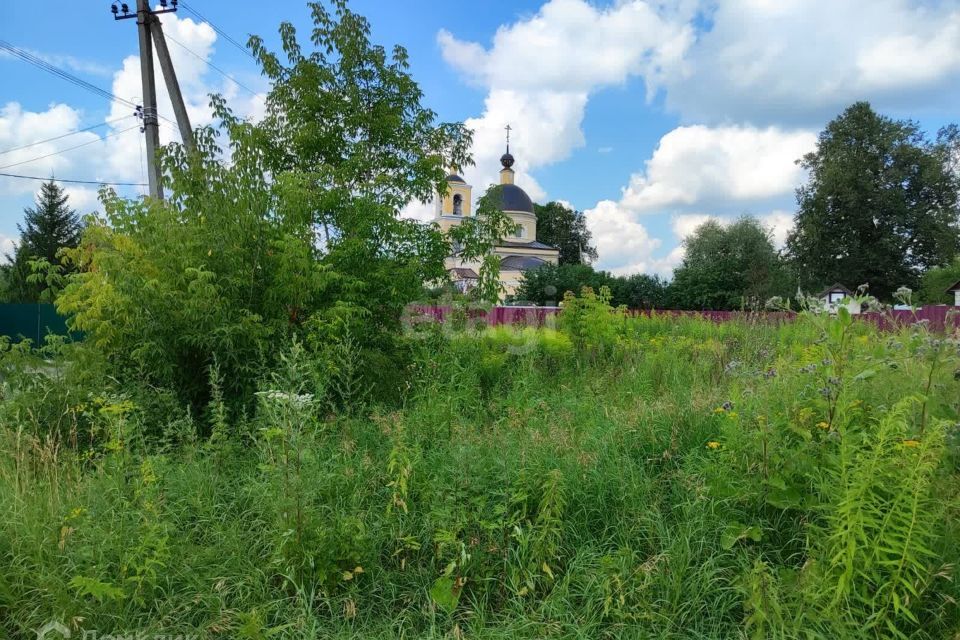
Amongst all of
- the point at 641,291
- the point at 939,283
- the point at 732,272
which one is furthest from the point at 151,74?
the point at 939,283

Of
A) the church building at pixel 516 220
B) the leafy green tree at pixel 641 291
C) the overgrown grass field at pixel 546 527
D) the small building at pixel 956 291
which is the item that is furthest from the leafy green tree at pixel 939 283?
the overgrown grass field at pixel 546 527

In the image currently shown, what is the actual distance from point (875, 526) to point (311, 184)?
5071 mm

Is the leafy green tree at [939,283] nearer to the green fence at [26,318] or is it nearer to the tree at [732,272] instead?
the tree at [732,272]

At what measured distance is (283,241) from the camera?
4523 millimetres

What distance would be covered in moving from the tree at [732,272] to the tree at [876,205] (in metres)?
2.95

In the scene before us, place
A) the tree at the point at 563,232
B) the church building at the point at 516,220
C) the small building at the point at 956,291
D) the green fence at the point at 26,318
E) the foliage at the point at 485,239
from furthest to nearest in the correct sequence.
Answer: the tree at the point at 563,232, the church building at the point at 516,220, the small building at the point at 956,291, the green fence at the point at 26,318, the foliage at the point at 485,239

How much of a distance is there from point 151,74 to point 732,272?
89.6 ft

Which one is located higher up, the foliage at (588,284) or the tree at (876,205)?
the tree at (876,205)

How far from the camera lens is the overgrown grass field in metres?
1.99

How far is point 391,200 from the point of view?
564 cm

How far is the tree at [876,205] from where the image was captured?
32.4m

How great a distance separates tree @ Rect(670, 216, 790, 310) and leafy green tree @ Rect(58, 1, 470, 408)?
19.4m

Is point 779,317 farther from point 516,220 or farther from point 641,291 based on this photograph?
point 516,220

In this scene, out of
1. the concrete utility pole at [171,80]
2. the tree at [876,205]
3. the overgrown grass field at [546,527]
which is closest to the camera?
the overgrown grass field at [546,527]
